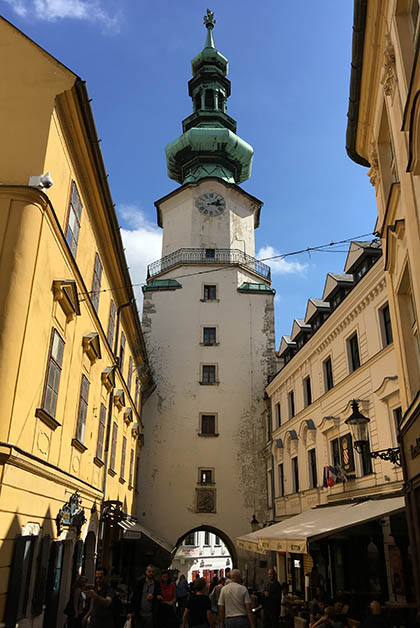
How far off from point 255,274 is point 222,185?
6107mm

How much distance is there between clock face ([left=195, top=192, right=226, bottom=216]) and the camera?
34.2 metres

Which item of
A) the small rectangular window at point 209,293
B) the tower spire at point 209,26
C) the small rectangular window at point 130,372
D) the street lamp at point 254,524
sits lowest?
the street lamp at point 254,524

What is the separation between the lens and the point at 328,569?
701 inches

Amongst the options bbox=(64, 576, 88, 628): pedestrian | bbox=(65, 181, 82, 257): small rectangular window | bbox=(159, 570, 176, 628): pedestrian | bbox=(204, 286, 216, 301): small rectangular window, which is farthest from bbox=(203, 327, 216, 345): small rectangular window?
bbox=(159, 570, 176, 628): pedestrian

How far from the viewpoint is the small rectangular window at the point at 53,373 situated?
1002cm

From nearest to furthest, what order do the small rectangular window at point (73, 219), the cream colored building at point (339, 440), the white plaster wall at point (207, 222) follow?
1. the small rectangular window at point (73, 219)
2. the cream colored building at point (339, 440)
3. the white plaster wall at point (207, 222)

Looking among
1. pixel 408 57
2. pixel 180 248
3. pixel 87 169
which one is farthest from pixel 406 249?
pixel 180 248

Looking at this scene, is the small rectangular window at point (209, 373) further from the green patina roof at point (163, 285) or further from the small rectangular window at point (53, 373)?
the small rectangular window at point (53, 373)

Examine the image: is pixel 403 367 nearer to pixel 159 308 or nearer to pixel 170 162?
pixel 159 308

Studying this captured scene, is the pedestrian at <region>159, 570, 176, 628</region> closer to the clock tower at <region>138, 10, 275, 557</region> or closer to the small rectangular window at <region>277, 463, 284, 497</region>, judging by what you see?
the small rectangular window at <region>277, 463, 284, 497</region>

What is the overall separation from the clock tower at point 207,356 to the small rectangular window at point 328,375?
7.80m

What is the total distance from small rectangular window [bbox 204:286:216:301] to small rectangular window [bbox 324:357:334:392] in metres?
12.1

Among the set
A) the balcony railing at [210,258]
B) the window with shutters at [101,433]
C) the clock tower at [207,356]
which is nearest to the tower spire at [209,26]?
the clock tower at [207,356]

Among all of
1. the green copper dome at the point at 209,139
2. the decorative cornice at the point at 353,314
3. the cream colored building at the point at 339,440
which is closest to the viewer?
the cream colored building at the point at 339,440
